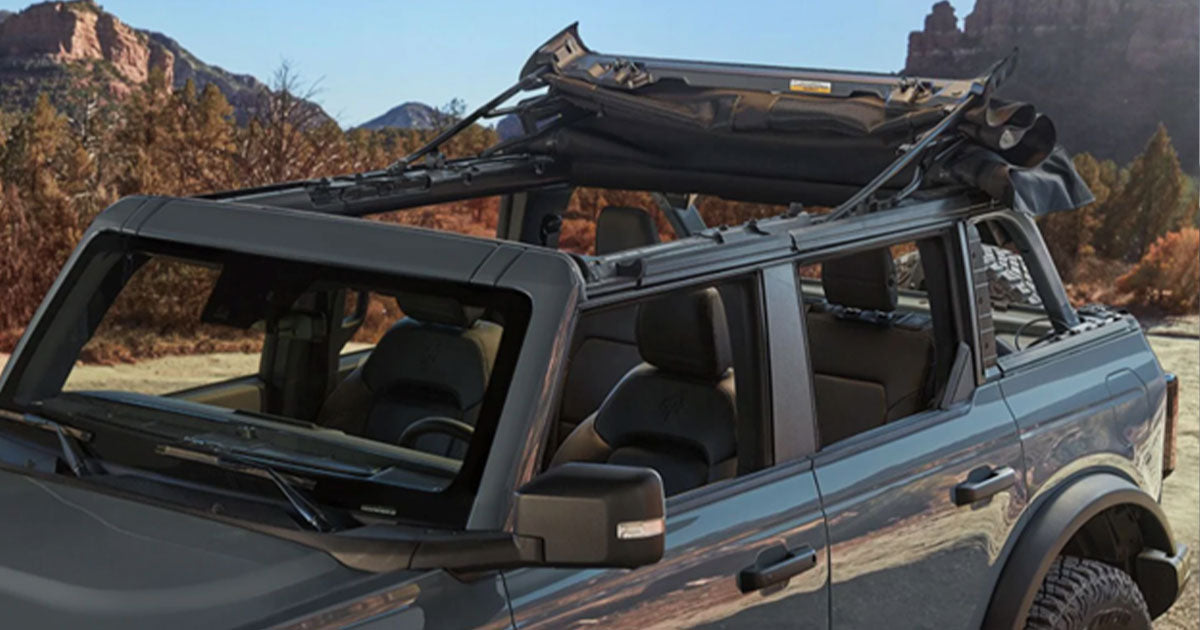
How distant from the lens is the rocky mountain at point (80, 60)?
41.3 metres

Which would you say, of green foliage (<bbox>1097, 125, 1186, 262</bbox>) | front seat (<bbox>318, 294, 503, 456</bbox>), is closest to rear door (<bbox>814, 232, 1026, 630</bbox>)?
front seat (<bbox>318, 294, 503, 456</bbox>)

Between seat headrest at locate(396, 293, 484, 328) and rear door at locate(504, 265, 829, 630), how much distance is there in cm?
54

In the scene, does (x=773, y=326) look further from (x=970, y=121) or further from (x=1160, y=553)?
(x=1160, y=553)

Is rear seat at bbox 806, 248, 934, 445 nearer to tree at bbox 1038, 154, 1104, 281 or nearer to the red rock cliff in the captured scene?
the red rock cliff

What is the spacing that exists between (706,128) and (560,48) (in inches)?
29.7

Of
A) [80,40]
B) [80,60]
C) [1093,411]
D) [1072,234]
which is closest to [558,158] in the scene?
[1093,411]

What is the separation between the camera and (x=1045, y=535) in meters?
4.04

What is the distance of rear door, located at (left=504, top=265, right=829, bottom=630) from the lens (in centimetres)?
278

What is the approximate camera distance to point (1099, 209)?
43125 millimetres

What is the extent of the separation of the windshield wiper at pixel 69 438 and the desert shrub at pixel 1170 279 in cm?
2886

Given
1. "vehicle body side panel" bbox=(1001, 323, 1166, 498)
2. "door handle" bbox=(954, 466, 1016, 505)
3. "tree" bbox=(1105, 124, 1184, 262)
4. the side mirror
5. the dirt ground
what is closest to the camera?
the side mirror

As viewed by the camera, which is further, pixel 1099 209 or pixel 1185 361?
pixel 1099 209

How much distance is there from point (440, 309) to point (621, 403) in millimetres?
757

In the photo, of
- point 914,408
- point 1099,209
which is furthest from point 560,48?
point 1099,209
